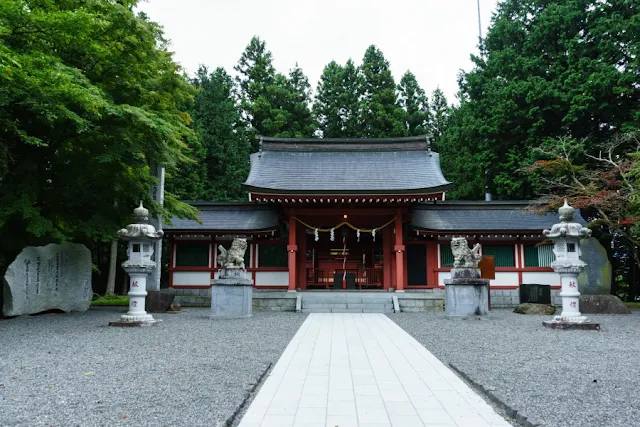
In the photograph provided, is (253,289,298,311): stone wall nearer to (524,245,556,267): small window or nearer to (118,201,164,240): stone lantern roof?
(118,201,164,240): stone lantern roof

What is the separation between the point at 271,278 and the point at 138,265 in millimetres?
7651

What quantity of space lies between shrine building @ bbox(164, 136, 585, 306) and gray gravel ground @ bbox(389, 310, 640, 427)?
628 cm

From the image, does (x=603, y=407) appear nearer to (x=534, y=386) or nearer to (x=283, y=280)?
(x=534, y=386)

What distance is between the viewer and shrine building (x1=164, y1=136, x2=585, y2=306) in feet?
55.4

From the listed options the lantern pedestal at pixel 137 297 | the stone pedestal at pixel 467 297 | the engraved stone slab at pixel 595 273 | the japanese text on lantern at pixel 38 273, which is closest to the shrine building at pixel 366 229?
the engraved stone slab at pixel 595 273

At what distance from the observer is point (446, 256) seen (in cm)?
1770

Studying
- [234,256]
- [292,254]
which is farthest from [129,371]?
[292,254]

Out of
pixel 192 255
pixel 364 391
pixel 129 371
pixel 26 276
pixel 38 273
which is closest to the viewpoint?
pixel 364 391

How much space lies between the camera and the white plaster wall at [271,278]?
58.9ft

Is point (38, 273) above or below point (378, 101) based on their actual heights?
below

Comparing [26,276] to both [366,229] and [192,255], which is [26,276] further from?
[366,229]

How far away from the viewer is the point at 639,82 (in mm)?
18812

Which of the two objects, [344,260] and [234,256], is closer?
[234,256]

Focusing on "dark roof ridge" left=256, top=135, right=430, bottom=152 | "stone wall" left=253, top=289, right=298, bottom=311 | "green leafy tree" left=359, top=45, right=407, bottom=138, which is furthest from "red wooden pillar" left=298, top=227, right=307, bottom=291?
"green leafy tree" left=359, top=45, right=407, bottom=138
